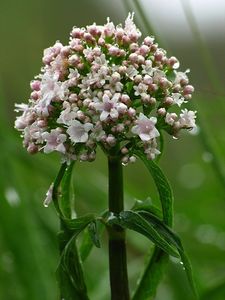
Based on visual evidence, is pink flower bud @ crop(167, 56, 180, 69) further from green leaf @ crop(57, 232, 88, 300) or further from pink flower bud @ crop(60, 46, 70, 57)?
green leaf @ crop(57, 232, 88, 300)

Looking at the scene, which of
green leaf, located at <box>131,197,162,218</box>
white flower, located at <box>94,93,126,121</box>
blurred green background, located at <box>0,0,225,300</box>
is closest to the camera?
white flower, located at <box>94,93,126,121</box>

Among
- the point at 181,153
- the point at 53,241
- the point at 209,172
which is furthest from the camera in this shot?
the point at 181,153

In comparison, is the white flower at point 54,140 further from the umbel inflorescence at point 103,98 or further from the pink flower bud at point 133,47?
the pink flower bud at point 133,47

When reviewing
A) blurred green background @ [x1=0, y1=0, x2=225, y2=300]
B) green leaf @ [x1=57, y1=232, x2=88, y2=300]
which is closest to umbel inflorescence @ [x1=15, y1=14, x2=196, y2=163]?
green leaf @ [x1=57, y1=232, x2=88, y2=300]

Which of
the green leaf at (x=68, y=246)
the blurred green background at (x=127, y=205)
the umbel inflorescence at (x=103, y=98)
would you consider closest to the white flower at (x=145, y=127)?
the umbel inflorescence at (x=103, y=98)

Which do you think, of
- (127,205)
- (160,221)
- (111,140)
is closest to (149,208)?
(160,221)

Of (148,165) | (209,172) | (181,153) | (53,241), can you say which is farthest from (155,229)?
(181,153)

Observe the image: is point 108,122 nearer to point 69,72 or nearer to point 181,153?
point 69,72
